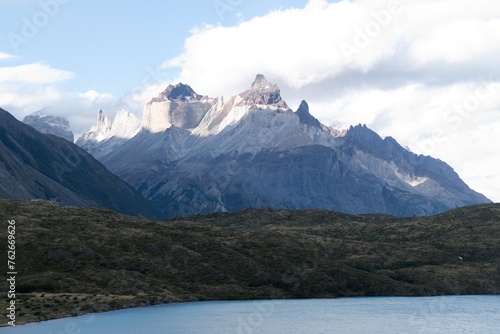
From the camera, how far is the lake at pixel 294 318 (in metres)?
124

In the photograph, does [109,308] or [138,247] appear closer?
[109,308]

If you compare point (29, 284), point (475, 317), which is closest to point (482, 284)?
point (475, 317)

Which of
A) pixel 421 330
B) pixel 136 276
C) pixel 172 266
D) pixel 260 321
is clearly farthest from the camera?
pixel 172 266

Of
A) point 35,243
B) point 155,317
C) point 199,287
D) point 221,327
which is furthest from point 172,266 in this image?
point 221,327

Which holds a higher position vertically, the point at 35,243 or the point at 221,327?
the point at 35,243

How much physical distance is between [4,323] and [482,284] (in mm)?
132950

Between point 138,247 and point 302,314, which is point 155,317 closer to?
point 302,314

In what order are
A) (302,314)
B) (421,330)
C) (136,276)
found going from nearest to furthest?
1. (421,330)
2. (302,314)
3. (136,276)

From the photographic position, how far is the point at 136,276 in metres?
178

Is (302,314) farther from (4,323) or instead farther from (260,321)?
(4,323)

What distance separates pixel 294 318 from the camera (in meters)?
140

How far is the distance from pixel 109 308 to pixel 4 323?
95.4 feet

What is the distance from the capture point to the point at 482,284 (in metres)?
199

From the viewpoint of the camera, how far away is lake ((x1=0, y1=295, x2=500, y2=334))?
124m
